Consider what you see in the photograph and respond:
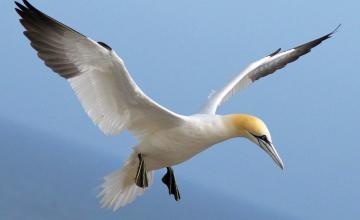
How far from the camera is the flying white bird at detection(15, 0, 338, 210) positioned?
871cm

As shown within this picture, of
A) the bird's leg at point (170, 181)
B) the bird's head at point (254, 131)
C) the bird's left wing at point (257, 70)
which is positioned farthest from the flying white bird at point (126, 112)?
the bird's left wing at point (257, 70)

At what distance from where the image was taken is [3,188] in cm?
6419

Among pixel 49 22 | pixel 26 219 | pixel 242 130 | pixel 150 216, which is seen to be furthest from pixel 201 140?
pixel 150 216

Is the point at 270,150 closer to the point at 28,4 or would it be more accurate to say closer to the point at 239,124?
the point at 239,124

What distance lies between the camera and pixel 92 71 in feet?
29.0

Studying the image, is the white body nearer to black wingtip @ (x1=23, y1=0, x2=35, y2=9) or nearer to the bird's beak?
the bird's beak

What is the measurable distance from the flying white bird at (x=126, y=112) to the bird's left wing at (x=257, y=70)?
98 centimetres

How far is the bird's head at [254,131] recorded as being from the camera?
8.96 meters

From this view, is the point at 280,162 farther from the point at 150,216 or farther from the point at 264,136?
the point at 150,216

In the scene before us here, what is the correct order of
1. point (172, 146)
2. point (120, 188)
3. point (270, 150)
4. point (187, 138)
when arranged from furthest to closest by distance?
1. point (120, 188)
2. point (172, 146)
3. point (187, 138)
4. point (270, 150)

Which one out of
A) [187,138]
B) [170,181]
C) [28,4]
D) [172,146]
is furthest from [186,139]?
[28,4]

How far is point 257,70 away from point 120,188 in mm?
2582

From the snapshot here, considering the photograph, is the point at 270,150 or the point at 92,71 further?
the point at 270,150

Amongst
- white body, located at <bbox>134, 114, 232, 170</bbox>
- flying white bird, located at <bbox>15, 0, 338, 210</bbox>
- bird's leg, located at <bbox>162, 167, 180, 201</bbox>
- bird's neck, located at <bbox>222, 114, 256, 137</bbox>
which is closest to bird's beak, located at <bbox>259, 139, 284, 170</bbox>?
flying white bird, located at <bbox>15, 0, 338, 210</bbox>
